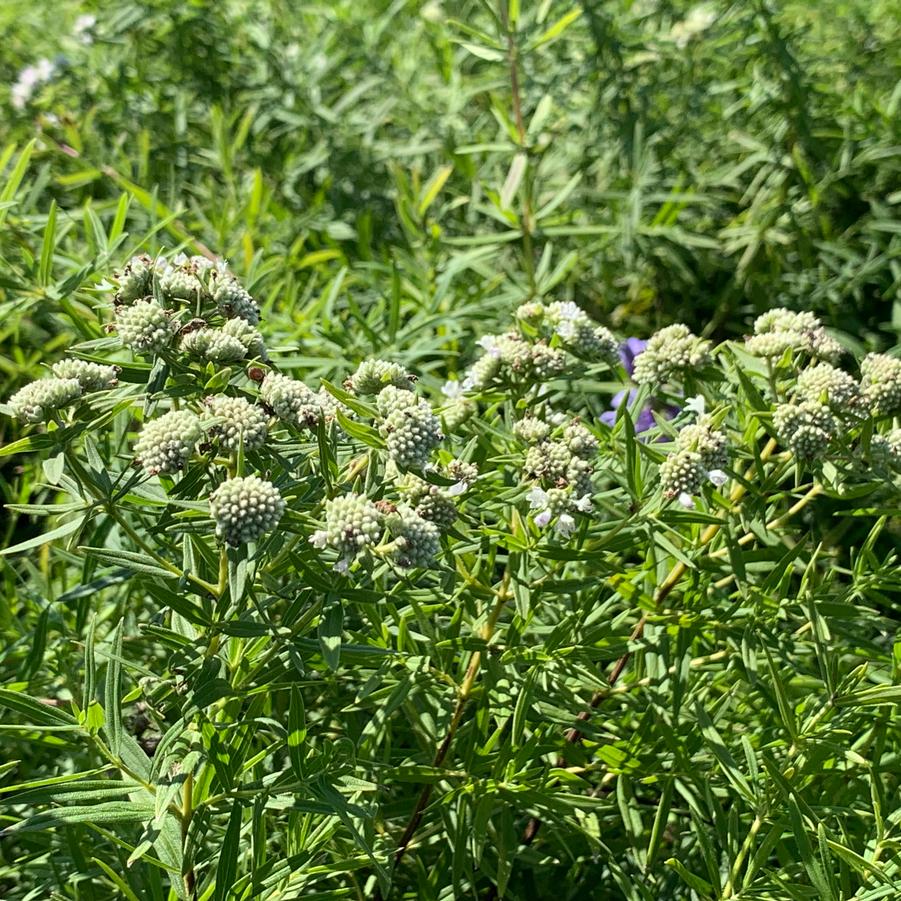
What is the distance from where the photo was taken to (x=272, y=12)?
11.4ft

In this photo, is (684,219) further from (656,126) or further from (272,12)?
(272,12)

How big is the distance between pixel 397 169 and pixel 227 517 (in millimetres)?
1703

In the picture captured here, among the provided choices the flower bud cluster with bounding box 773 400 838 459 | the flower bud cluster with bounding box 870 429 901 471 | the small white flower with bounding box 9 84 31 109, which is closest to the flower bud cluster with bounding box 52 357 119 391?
the flower bud cluster with bounding box 773 400 838 459

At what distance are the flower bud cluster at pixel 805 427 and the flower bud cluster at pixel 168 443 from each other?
31.0 inches

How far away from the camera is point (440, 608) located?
165cm

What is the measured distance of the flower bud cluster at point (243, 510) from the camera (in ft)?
3.91

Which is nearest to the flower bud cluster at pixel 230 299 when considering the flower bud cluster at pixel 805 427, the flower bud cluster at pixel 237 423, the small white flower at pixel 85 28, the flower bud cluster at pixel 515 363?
the flower bud cluster at pixel 237 423

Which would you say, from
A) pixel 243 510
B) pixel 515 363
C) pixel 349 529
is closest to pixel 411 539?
pixel 349 529

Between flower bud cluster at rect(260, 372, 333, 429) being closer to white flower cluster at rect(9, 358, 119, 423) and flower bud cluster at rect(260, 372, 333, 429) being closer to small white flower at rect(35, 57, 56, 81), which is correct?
white flower cluster at rect(9, 358, 119, 423)

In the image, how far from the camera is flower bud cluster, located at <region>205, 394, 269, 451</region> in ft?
4.20

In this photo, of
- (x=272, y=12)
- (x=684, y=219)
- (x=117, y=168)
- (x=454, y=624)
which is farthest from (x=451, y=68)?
(x=454, y=624)

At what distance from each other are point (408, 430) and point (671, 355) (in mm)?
546

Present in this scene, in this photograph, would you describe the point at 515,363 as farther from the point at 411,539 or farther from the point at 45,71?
the point at 45,71

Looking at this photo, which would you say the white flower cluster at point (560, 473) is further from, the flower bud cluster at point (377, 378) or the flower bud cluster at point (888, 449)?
the flower bud cluster at point (888, 449)
